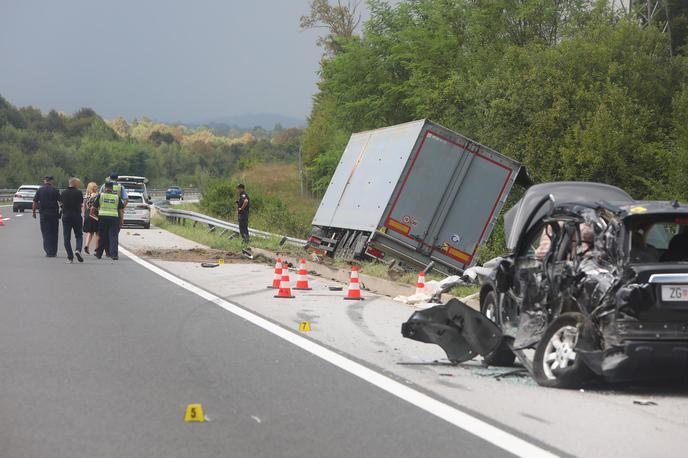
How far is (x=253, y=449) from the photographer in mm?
6172

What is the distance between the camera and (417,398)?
7855 mm

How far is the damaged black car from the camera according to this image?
782 cm

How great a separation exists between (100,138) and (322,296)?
6436 inches

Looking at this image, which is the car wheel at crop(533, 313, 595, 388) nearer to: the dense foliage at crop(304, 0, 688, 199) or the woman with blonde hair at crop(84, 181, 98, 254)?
the woman with blonde hair at crop(84, 181, 98, 254)

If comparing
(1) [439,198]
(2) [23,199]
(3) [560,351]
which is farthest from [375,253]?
(2) [23,199]

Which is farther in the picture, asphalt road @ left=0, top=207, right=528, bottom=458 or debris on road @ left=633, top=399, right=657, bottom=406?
debris on road @ left=633, top=399, right=657, bottom=406

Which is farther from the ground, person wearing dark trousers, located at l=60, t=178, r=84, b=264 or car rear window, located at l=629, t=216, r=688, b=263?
car rear window, located at l=629, t=216, r=688, b=263

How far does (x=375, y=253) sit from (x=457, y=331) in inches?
450

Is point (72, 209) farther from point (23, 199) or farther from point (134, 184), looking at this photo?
point (23, 199)

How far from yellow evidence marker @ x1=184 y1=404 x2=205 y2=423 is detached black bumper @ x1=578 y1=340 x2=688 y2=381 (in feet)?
9.66

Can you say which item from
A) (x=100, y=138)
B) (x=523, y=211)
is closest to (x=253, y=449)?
(x=523, y=211)

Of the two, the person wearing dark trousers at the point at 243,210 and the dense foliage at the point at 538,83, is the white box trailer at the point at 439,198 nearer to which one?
the person wearing dark trousers at the point at 243,210

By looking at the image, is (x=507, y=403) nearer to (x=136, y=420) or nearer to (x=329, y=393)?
(x=329, y=393)

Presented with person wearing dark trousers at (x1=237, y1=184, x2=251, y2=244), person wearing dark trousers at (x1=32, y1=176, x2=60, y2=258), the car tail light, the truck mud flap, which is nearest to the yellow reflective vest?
person wearing dark trousers at (x1=32, y1=176, x2=60, y2=258)
